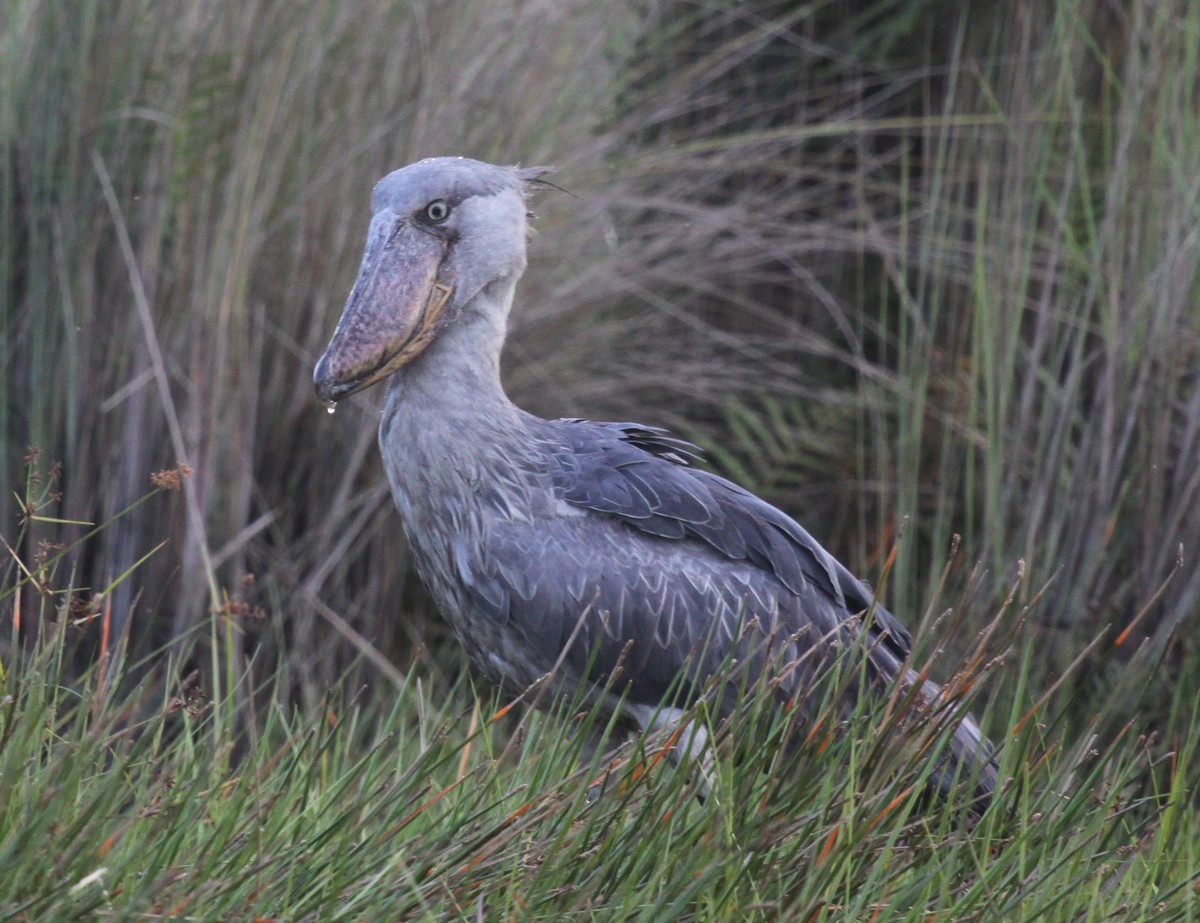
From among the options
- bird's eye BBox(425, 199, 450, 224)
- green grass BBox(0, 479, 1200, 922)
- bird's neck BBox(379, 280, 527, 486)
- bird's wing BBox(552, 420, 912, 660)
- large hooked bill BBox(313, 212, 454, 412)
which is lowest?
green grass BBox(0, 479, 1200, 922)

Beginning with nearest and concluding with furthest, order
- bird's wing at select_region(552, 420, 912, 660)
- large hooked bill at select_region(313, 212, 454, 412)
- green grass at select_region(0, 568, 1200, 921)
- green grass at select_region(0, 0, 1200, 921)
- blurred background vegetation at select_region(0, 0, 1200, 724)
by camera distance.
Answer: green grass at select_region(0, 568, 1200, 921) → large hooked bill at select_region(313, 212, 454, 412) → bird's wing at select_region(552, 420, 912, 660) → green grass at select_region(0, 0, 1200, 921) → blurred background vegetation at select_region(0, 0, 1200, 724)

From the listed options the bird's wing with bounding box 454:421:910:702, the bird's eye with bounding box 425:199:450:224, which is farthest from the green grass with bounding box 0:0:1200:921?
the bird's eye with bounding box 425:199:450:224

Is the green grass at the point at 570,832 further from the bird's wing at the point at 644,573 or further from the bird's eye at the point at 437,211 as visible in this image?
the bird's eye at the point at 437,211

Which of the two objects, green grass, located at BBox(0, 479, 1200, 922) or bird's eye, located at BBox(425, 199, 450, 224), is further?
bird's eye, located at BBox(425, 199, 450, 224)

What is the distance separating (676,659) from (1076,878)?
91cm

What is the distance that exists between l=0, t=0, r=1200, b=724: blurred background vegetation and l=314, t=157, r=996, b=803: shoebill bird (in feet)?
2.01

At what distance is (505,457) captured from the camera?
2.95 meters

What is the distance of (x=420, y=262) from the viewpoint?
9.53 ft

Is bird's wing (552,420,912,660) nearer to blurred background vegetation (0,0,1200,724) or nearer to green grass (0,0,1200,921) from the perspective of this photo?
green grass (0,0,1200,921)

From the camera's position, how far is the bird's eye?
2.96 metres

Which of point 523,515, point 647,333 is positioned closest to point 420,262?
point 523,515

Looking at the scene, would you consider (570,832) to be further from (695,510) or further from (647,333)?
(647,333)

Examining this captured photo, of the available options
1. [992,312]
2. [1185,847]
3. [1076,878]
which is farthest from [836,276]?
[1076,878]

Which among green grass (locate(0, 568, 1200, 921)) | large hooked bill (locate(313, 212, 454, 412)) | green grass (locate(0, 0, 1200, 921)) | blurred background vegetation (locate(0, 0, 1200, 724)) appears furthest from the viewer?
blurred background vegetation (locate(0, 0, 1200, 724))
